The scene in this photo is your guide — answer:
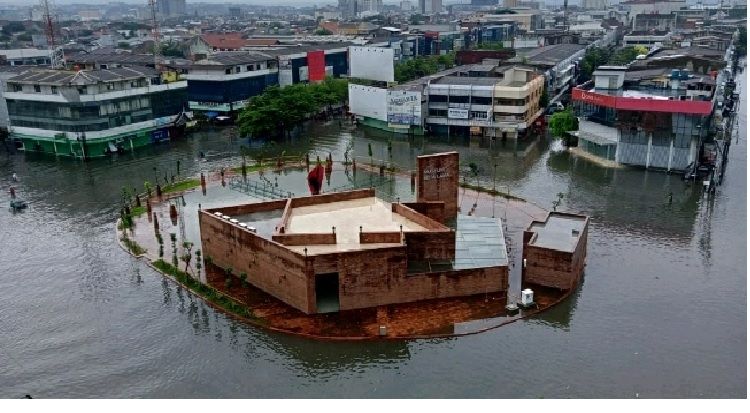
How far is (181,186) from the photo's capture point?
5128 centimetres

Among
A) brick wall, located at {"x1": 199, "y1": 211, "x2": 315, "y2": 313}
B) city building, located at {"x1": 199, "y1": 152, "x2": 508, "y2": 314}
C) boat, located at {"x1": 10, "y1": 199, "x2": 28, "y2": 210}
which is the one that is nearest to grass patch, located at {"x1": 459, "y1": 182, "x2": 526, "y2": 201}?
city building, located at {"x1": 199, "y1": 152, "x2": 508, "y2": 314}

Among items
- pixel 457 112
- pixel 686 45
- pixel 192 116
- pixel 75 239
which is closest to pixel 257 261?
pixel 75 239

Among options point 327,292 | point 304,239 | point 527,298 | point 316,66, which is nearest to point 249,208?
point 304,239

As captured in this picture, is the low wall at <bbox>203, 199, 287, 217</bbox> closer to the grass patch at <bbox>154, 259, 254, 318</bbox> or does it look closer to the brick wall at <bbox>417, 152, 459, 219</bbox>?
the grass patch at <bbox>154, 259, 254, 318</bbox>

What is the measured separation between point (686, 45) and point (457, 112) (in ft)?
190

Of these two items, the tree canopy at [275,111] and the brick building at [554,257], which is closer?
the brick building at [554,257]

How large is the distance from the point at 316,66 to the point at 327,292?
215 ft

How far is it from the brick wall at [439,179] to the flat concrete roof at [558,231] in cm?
671

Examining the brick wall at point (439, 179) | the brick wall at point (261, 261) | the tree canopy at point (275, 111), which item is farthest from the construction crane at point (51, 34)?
the brick wall at point (439, 179)

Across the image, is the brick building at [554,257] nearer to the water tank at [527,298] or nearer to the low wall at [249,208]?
the water tank at [527,298]

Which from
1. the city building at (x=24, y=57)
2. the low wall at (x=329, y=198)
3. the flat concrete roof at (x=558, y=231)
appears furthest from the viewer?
the city building at (x=24, y=57)

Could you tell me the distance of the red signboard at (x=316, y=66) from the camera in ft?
301

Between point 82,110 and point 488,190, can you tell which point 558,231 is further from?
point 82,110

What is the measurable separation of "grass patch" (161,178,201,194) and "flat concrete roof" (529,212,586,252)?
90.2ft
